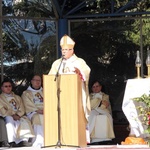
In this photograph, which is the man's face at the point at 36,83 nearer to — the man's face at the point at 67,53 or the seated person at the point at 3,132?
the seated person at the point at 3,132

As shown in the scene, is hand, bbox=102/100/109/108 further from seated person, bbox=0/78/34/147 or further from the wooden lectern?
the wooden lectern

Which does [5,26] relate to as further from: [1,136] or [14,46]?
[1,136]

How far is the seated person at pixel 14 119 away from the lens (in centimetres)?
1090

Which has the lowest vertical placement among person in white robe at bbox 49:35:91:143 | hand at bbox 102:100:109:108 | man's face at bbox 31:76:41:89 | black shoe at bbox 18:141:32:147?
black shoe at bbox 18:141:32:147

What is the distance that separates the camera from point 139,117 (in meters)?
9.34

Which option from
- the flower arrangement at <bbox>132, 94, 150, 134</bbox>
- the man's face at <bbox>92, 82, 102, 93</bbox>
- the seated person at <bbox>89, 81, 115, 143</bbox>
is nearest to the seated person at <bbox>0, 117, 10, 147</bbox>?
the seated person at <bbox>89, 81, 115, 143</bbox>

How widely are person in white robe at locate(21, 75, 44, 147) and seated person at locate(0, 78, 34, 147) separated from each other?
11cm

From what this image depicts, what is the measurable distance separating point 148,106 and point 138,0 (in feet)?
15.6

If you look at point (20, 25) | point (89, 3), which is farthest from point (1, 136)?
point (89, 3)

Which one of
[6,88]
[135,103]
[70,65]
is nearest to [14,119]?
[6,88]

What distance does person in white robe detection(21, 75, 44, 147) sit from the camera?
11086 mm

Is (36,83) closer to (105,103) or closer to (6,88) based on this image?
(6,88)

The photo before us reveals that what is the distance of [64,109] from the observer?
898 cm

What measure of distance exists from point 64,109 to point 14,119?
7.46ft
